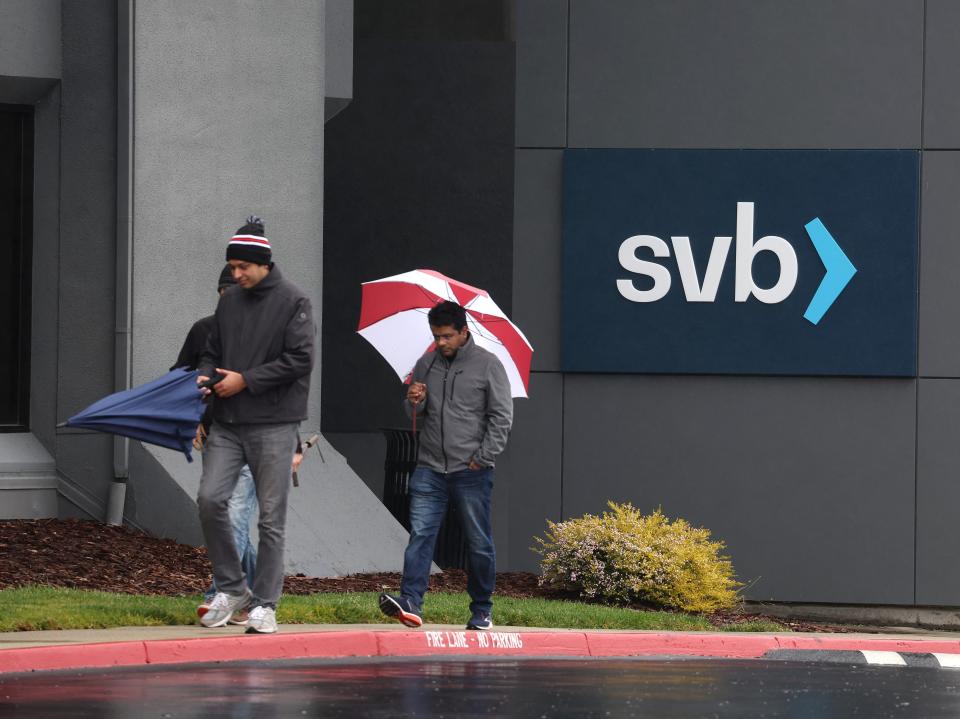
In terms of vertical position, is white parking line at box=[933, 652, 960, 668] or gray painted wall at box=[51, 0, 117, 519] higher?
gray painted wall at box=[51, 0, 117, 519]

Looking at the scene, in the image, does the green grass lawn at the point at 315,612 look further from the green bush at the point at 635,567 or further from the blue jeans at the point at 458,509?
the blue jeans at the point at 458,509

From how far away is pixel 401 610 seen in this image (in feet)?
31.7

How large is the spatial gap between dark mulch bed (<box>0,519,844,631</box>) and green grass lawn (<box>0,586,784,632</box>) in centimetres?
57

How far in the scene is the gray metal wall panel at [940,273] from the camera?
15.8 meters

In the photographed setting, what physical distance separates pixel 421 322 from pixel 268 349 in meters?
2.68

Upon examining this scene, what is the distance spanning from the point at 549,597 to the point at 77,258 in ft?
16.3

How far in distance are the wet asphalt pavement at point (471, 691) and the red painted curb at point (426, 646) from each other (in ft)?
0.62

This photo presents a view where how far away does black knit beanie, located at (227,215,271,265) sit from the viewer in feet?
29.5

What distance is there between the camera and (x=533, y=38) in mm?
16125

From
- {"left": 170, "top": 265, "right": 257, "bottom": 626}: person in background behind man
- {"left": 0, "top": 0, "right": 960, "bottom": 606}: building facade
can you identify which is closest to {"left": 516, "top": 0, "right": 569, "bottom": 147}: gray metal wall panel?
{"left": 0, "top": 0, "right": 960, "bottom": 606}: building facade

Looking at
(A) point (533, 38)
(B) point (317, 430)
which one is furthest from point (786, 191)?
(B) point (317, 430)

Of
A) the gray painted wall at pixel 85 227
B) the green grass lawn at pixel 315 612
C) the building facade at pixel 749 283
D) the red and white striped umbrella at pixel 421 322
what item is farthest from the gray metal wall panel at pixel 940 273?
the gray painted wall at pixel 85 227

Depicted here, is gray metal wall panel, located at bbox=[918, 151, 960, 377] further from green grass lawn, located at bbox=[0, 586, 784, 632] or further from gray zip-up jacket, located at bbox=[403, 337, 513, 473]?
gray zip-up jacket, located at bbox=[403, 337, 513, 473]

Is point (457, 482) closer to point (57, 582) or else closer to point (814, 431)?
point (57, 582)
